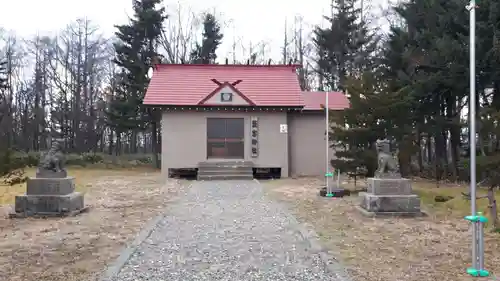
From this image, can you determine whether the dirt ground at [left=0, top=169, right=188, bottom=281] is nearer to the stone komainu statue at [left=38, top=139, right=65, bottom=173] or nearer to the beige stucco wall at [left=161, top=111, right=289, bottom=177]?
the stone komainu statue at [left=38, top=139, right=65, bottom=173]

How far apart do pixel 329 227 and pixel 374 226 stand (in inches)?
31.5

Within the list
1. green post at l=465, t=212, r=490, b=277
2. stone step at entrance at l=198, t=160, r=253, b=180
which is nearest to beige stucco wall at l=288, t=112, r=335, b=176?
stone step at entrance at l=198, t=160, r=253, b=180

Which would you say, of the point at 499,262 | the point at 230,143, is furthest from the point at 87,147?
the point at 499,262

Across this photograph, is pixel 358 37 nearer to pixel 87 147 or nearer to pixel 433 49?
pixel 433 49

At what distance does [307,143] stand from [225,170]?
→ 4.23 metres

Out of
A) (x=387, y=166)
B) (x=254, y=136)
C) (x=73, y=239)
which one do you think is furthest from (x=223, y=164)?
(x=73, y=239)

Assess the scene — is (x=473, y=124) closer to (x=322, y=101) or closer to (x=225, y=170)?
(x=225, y=170)

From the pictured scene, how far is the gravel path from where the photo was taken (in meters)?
4.50

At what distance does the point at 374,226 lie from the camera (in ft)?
23.5

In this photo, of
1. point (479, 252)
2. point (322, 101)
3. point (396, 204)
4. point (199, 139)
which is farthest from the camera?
point (322, 101)

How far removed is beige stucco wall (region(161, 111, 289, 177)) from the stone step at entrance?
0.53m

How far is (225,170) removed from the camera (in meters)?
16.5

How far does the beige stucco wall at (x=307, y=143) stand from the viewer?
18.4 metres

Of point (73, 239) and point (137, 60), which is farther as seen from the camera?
point (137, 60)
